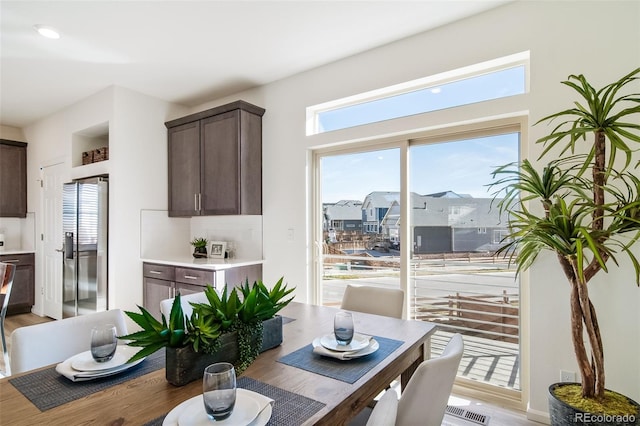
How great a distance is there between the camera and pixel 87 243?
3639 mm

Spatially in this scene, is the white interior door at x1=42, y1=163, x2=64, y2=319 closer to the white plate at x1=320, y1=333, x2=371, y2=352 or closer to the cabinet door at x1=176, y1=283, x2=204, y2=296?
the cabinet door at x1=176, y1=283, x2=204, y2=296

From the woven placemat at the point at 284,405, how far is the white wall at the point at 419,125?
6.01 ft

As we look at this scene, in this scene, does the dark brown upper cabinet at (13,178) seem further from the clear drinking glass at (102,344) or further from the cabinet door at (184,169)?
the clear drinking glass at (102,344)

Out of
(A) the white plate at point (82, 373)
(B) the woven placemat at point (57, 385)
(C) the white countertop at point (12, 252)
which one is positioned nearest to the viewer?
(B) the woven placemat at point (57, 385)

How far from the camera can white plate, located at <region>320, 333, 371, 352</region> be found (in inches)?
53.0

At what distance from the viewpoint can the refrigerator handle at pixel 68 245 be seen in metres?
3.82

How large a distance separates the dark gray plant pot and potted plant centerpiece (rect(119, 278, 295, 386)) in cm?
140

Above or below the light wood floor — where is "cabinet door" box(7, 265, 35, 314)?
above

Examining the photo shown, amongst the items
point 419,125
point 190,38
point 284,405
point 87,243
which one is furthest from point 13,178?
point 284,405

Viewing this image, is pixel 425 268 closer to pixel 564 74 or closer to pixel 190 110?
pixel 564 74

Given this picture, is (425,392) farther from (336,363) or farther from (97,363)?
(97,363)

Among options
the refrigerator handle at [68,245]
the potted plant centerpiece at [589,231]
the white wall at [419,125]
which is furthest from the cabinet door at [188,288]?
the potted plant centerpiece at [589,231]

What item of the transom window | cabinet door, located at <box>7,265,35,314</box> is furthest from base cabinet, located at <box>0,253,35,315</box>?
the transom window

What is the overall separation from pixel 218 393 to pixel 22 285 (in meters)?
5.58
